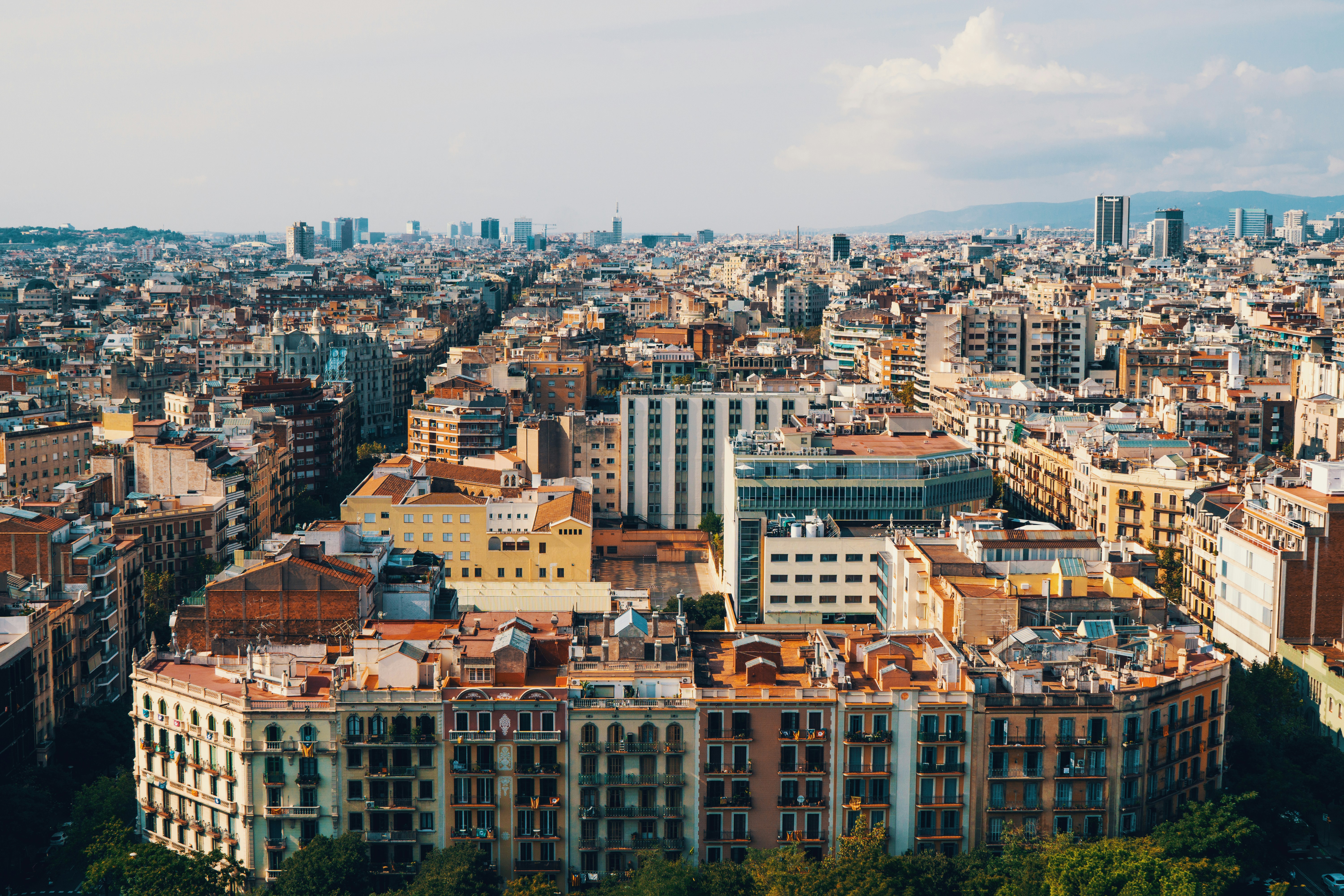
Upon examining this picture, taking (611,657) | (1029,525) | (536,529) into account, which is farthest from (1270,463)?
(611,657)

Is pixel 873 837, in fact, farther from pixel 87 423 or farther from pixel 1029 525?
pixel 87 423

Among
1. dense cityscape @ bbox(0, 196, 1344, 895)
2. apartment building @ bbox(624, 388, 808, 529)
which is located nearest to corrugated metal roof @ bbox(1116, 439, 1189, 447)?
dense cityscape @ bbox(0, 196, 1344, 895)

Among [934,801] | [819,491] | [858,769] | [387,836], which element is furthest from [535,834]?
[819,491]

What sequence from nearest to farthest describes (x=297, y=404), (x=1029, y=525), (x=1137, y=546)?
(x=1137, y=546) < (x=1029, y=525) < (x=297, y=404)

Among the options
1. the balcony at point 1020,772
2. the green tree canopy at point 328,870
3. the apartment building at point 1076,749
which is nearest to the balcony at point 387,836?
the green tree canopy at point 328,870

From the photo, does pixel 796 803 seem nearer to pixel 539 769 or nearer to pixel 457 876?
pixel 539 769
